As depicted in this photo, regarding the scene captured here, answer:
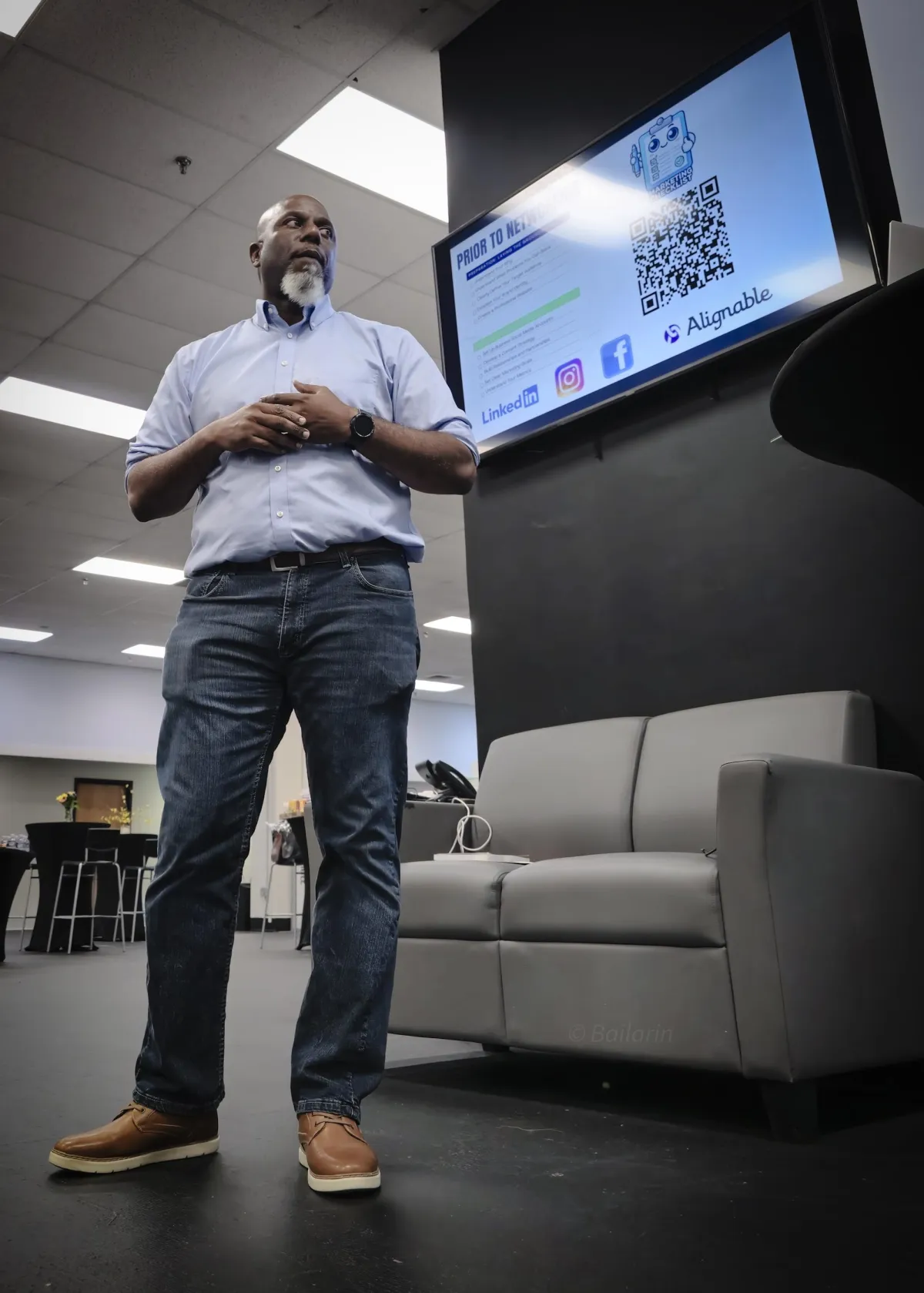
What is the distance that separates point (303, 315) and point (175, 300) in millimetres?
4016

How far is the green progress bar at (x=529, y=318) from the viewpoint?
3.02 m

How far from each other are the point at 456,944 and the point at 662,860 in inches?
20.5

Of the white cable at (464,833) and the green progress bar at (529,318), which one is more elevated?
the green progress bar at (529,318)

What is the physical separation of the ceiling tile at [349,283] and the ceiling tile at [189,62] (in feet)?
3.39

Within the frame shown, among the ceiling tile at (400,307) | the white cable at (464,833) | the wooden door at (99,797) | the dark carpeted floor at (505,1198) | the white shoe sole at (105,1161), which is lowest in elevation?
the dark carpeted floor at (505,1198)

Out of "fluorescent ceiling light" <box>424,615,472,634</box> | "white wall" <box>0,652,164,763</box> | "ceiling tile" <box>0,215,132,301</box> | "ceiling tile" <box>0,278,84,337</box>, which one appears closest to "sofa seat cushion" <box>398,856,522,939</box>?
"ceiling tile" <box>0,215,132,301</box>

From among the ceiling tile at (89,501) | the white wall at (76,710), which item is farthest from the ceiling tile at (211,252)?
the white wall at (76,710)

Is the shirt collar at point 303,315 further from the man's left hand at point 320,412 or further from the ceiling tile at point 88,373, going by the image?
the ceiling tile at point 88,373

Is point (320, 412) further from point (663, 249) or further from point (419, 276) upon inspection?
point (419, 276)

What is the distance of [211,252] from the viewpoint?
5.00 metres

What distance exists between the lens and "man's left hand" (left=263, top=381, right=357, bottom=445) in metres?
1.50

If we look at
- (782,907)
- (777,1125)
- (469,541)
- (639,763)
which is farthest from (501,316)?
(777,1125)

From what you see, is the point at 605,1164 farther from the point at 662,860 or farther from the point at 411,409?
the point at 411,409

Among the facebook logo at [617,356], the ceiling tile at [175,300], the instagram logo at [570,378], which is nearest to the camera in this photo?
the facebook logo at [617,356]
